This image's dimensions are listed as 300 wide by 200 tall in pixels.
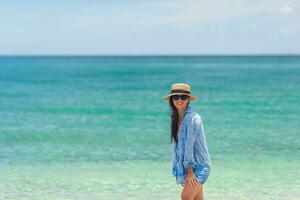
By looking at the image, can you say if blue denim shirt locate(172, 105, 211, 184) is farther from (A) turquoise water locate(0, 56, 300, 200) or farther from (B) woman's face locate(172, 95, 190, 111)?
(A) turquoise water locate(0, 56, 300, 200)

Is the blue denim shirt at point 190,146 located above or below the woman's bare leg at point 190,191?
above

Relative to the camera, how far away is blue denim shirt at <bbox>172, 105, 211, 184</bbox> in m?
5.20

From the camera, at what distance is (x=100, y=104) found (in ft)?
91.8

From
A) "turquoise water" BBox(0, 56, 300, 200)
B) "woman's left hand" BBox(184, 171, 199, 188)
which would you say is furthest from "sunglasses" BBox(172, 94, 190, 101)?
"turquoise water" BBox(0, 56, 300, 200)

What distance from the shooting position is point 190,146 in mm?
5211

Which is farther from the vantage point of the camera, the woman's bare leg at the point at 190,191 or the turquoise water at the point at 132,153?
the turquoise water at the point at 132,153

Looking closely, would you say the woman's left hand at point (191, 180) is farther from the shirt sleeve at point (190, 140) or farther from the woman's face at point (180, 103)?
the woman's face at point (180, 103)

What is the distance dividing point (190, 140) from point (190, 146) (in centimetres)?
5

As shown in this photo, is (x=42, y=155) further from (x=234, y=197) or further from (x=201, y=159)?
(x=201, y=159)

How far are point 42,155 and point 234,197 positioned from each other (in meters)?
5.33

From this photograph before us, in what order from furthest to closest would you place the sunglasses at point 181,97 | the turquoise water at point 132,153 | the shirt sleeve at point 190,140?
the turquoise water at point 132,153
the sunglasses at point 181,97
the shirt sleeve at point 190,140

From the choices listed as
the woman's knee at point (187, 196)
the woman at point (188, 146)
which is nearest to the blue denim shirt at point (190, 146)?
the woman at point (188, 146)

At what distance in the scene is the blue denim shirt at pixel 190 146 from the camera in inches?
205

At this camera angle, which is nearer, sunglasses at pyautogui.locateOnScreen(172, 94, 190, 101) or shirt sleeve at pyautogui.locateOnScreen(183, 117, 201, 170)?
shirt sleeve at pyautogui.locateOnScreen(183, 117, 201, 170)
